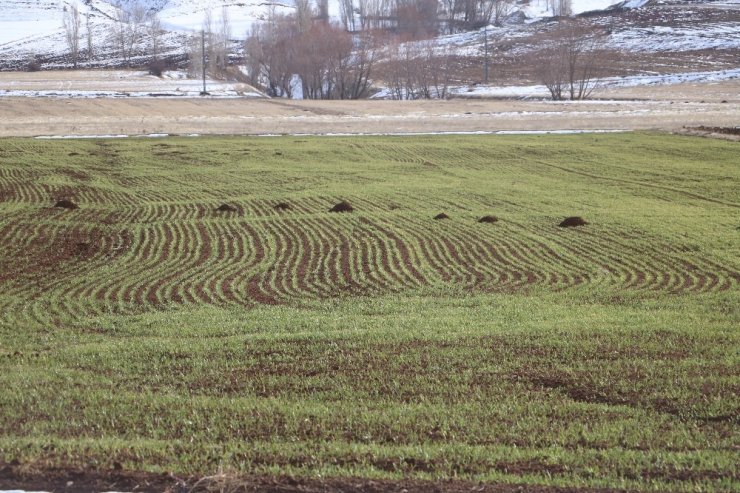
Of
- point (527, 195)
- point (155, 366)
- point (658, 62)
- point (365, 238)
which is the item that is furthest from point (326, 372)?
point (658, 62)

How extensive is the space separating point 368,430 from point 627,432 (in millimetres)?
2530

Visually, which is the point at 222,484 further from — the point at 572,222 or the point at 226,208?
the point at 226,208

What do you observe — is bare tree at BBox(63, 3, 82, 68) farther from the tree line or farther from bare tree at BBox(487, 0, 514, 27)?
bare tree at BBox(487, 0, 514, 27)

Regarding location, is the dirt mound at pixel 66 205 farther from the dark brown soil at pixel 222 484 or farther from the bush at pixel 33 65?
the bush at pixel 33 65

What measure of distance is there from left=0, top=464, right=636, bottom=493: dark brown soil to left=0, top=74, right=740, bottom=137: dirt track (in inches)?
2060

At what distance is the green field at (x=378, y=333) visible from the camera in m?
8.11

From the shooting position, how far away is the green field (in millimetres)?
8109

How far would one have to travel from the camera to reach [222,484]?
6891 millimetres

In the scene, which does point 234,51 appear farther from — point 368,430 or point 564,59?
point 368,430

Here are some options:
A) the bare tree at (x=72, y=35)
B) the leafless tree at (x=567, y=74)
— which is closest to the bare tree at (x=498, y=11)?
the leafless tree at (x=567, y=74)

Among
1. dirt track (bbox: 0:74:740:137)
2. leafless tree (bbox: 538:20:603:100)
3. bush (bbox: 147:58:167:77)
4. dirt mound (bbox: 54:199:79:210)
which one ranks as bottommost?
dirt mound (bbox: 54:199:79:210)

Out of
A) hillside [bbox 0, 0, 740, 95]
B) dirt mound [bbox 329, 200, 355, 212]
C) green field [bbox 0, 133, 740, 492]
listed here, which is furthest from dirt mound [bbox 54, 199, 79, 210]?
hillside [bbox 0, 0, 740, 95]

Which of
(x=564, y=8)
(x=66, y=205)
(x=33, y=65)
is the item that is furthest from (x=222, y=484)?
(x=564, y=8)

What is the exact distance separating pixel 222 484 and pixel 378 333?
651 centimetres
